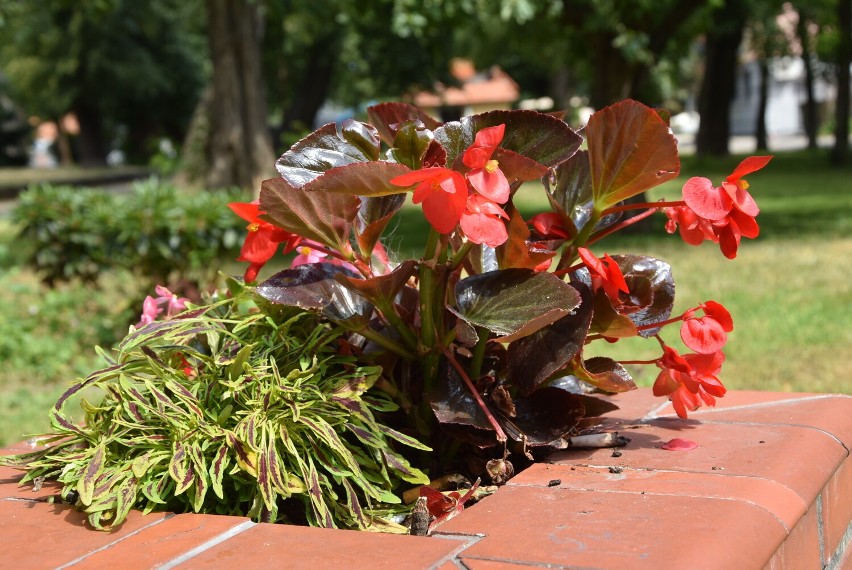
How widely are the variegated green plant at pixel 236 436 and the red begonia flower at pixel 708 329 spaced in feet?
1.73

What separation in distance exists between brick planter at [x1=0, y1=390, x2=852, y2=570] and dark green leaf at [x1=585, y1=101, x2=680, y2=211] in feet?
1.63

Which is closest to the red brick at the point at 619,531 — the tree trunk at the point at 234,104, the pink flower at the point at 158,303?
the pink flower at the point at 158,303

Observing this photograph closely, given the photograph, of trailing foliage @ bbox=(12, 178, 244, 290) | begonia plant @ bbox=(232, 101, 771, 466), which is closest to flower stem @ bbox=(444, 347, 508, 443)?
begonia plant @ bbox=(232, 101, 771, 466)

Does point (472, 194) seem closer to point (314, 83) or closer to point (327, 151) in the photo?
point (327, 151)

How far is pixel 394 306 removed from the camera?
1.88 metres

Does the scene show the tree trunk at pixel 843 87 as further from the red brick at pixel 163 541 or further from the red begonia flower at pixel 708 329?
the red brick at pixel 163 541

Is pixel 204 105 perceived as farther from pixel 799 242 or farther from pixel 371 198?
pixel 371 198

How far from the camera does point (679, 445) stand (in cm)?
190

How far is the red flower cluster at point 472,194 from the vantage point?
5.02ft

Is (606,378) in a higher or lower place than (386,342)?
lower

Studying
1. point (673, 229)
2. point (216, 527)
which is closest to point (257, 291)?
point (216, 527)

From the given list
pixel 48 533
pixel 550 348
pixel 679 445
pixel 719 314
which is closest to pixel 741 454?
pixel 679 445

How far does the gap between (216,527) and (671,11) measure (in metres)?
10.6

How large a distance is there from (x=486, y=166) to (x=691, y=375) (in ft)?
1.96
